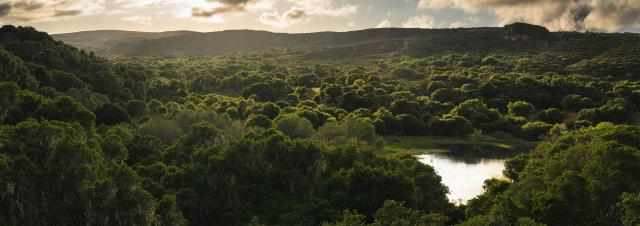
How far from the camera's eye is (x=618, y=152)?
139 ft

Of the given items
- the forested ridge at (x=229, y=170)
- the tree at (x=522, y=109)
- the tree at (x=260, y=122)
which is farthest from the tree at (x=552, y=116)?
the tree at (x=260, y=122)

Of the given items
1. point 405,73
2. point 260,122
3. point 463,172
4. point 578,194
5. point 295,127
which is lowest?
A: point 463,172

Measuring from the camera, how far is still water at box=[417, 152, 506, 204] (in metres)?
72.6

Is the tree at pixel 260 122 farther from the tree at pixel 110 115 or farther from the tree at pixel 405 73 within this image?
the tree at pixel 405 73

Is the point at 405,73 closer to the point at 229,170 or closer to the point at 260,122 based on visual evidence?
the point at 260,122

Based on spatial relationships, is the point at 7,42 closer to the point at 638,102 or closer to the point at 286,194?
the point at 286,194

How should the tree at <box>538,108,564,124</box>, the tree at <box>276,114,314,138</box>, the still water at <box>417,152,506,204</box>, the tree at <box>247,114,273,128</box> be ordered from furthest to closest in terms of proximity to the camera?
1. the tree at <box>538,108,564,124</box>
2. the tree at <box>247,114,273,128</box>
3. the tree at <box>276,114,314,138</box>
4. the still water at <box>417,152,506,204</box>

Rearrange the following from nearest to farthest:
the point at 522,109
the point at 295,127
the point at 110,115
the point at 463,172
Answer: the point at 110,115, the point at 295,127, the point at 463,172, the point at 522,109

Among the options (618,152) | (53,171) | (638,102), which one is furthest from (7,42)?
(638,102)

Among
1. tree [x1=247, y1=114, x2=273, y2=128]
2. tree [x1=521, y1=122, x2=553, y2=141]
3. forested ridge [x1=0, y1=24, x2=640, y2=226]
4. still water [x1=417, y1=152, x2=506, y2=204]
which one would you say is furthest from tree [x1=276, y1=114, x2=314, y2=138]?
tree [x1=521, y1=122, x2=553, y2=141]

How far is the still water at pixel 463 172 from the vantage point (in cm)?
7262

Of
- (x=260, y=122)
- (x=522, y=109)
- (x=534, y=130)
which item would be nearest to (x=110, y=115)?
(x=260, y=122)

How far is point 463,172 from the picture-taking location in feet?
282

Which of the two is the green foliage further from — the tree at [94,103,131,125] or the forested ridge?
the tree at [94,103,131,125]
